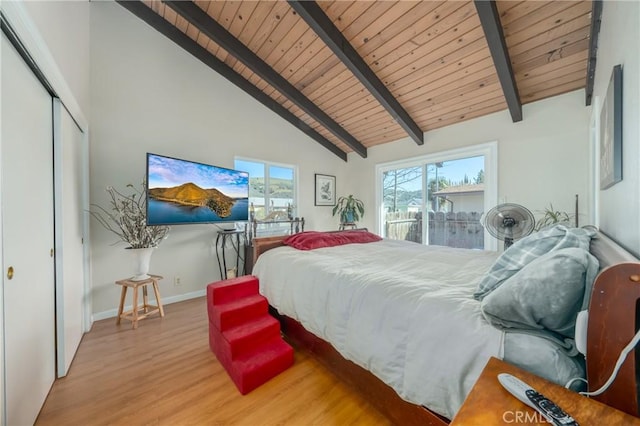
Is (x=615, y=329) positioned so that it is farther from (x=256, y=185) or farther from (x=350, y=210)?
(x=350, y=210)

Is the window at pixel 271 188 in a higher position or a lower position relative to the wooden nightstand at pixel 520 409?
higher

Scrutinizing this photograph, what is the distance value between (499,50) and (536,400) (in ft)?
9.17

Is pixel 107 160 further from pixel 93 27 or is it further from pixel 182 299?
pixel 182 299

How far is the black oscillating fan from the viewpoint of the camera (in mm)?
2316

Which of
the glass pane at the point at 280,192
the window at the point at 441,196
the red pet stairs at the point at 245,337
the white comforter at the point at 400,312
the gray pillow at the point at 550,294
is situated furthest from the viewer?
the glass pane at the point at 280,192

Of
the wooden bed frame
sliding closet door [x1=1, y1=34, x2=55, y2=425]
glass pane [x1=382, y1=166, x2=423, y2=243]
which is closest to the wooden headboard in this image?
the wooden bed frame

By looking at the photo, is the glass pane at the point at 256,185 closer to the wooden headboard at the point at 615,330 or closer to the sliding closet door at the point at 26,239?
the sliding closet door at the point at 26,239

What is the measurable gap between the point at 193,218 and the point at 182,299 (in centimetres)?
112

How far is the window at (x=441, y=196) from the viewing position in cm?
346

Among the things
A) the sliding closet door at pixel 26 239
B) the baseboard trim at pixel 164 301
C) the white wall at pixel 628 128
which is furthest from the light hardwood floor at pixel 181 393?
the white wall at pixel 628 128

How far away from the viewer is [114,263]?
2670 mm

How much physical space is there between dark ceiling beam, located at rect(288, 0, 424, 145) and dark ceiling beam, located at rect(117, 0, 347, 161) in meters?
1.60

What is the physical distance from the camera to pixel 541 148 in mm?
2951

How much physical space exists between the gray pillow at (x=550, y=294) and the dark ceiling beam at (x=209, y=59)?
3.94 metres
